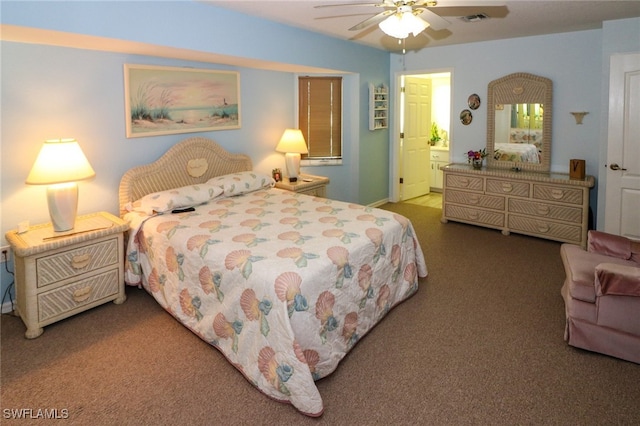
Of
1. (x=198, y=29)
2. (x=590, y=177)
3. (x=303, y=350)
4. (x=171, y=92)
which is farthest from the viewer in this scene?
(x=590, y=177)

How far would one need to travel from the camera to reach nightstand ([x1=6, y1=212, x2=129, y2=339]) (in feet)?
9.12

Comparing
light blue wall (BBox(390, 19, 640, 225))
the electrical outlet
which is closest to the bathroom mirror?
light blue wall (BBox(390, 19, 640, 225))

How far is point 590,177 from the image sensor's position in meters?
4.60

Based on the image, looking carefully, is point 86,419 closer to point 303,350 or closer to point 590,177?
point 303,350

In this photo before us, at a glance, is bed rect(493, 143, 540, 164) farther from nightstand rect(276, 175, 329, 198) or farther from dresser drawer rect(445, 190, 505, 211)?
nightstand rect(276, 175, 329, 198)

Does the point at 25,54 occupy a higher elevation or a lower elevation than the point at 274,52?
lower

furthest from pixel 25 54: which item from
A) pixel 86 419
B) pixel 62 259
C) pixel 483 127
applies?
pixel 483 127

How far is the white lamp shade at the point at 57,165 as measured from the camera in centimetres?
285

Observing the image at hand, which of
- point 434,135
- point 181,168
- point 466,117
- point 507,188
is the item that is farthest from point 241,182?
point 434,135

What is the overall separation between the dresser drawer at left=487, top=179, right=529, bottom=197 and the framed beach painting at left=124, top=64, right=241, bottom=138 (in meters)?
3.02

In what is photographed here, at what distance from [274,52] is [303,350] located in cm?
287

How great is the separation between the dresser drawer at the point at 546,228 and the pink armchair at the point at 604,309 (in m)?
1.92

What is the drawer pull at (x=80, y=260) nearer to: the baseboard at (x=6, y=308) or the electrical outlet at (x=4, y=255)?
the electrical outlet at (x=4, y=255)

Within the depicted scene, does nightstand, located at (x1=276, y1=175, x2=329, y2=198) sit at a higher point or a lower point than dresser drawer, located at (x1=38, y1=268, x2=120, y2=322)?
higher
